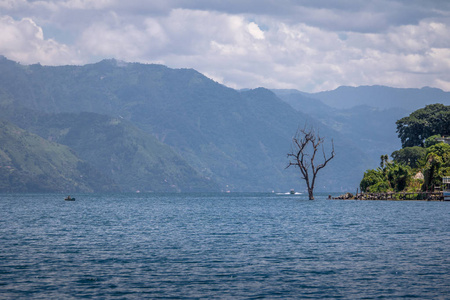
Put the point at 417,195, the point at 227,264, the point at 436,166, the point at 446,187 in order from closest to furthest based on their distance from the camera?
the point at 227,264, the point at 446,187, the point at 436,166, the point at 417,195

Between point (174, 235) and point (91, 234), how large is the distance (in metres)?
9.63

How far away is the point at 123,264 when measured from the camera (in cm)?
4412

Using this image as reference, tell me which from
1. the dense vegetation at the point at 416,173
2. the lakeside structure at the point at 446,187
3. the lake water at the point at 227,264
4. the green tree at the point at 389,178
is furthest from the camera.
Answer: the green tree at the point at 389,178

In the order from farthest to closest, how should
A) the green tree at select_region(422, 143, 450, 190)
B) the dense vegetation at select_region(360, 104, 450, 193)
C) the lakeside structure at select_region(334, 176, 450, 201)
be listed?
the dense vegetation at select_region(360, 104, 450, 193)
the green tree at select_region(422, 143, 450, 190)
the lakeside structure at select_region(334, 176, 450, 201)

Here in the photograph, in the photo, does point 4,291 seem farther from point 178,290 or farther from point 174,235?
point 174,235

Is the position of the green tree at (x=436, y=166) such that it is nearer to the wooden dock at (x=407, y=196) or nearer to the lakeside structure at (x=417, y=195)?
the wooden dock at (x=407, y=196)

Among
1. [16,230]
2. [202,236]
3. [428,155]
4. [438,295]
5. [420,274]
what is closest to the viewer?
[438,295]

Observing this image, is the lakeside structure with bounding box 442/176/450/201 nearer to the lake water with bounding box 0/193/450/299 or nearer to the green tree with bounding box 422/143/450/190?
the green tree with bounding box 422/143/450/190

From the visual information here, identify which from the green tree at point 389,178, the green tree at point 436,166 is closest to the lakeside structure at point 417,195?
the green tree at point 436,166

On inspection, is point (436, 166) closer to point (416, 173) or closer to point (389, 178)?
point (416, 173)

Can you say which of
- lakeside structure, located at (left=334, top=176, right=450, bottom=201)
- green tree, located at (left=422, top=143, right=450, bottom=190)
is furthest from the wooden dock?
green tree, located at (left=422, top=143, right=450, bottom=190)

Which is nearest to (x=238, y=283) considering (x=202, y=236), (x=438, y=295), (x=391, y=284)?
(x=391, y=284)

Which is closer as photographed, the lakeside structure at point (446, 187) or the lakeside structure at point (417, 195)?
the lakeside structure at point (446, 187)

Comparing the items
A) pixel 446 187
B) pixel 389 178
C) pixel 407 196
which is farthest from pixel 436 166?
pixel 389 178
